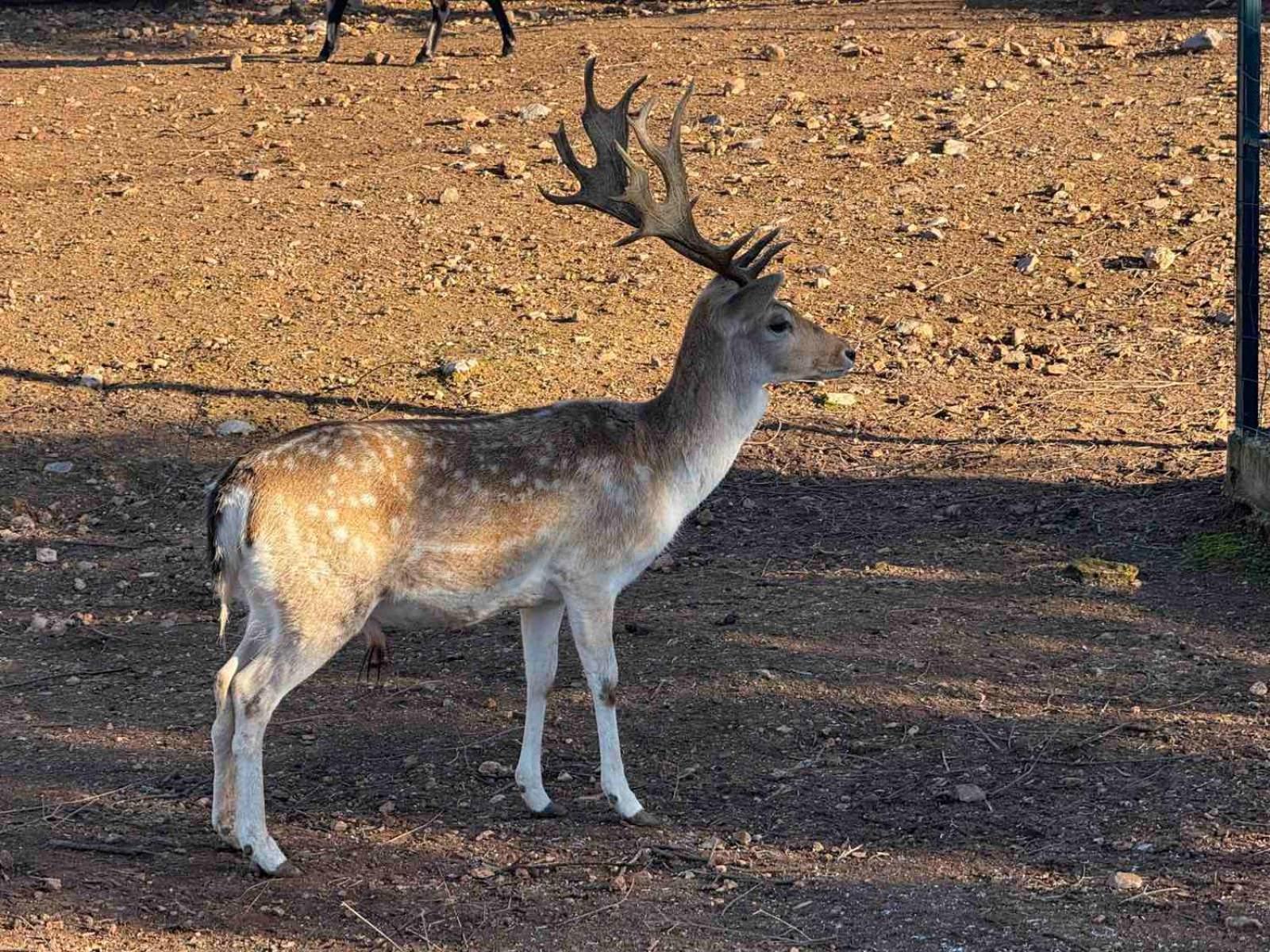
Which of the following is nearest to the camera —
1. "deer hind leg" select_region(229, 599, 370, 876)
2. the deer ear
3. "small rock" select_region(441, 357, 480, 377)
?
"deer hind leg" select_region(229, 599, 370, 876)

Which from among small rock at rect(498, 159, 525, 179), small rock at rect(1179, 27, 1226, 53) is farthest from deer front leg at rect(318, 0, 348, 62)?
small rock at rect(1179, 27, 1226, 53)

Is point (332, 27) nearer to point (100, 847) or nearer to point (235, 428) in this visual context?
point (235, 428)

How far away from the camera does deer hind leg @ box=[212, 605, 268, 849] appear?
5305mm

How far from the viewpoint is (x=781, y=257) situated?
424 inches

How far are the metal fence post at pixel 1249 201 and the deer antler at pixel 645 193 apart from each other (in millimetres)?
2279

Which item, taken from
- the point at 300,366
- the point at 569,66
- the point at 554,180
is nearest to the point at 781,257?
the point at 554,180

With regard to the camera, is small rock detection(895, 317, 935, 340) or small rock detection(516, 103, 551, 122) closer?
small rock detection(895, 317, 935, 340)

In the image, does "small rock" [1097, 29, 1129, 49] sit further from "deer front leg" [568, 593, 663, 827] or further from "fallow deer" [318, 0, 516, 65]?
"deer front leg" [568, 593, 663, 827]

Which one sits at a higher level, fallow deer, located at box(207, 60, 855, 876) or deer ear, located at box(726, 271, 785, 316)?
deer ear, located at box(726, 271, 785, 316)

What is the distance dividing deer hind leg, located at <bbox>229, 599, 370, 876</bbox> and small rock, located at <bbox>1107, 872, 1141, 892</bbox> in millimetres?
2382

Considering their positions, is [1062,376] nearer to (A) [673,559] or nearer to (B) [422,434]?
(A) [673,559]

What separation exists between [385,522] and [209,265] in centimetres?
614

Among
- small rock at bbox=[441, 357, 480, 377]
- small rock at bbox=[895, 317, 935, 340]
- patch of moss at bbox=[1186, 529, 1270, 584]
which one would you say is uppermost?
small rock at bbox=[895, 317, 935, 340]

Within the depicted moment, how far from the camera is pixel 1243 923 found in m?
4.76
